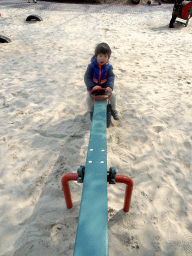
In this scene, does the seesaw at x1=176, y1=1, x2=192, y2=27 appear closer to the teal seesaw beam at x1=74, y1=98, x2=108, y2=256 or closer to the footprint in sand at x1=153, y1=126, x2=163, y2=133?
the footprint in sand at x1=153, y1=126, x2=163, y2=133

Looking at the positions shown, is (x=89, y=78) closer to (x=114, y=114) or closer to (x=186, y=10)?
(x=114, y=114)

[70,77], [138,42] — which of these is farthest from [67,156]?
[138,42]

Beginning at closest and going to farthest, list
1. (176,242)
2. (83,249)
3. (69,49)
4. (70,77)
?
(83,249) → (176,242) → (70,77) → (69,49)

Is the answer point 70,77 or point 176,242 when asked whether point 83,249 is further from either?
point 70,77

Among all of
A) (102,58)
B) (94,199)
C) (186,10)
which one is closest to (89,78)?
(102,58)

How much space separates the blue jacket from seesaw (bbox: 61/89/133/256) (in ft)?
2.59

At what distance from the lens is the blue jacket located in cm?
218

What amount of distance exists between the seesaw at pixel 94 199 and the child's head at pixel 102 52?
0.88 m

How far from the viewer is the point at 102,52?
2006 millimetres

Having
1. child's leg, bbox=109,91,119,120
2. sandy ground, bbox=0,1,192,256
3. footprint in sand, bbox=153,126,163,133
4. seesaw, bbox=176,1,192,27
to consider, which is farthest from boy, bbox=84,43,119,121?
seesaw, bbox=176,1,192,27

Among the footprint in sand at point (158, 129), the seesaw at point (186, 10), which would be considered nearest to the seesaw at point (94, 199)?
the footprint in sand at point (158, 129)

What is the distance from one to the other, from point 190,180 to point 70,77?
306 centimetres

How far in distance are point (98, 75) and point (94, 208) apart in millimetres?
1641

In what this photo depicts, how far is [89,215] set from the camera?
1.00m
